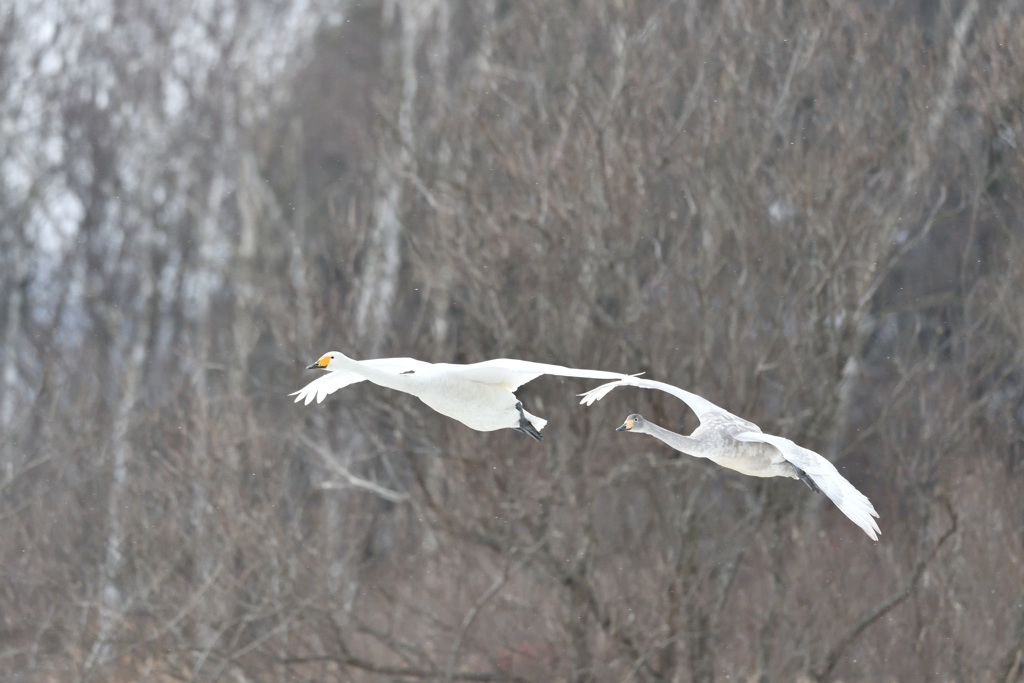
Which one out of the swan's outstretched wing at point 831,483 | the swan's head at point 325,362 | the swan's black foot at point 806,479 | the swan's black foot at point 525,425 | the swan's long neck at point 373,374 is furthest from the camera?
the swan's black foot at point 525,425

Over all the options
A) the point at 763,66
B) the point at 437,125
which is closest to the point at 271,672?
the point at 437,125

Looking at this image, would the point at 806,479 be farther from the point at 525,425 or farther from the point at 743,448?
the point at 525,425

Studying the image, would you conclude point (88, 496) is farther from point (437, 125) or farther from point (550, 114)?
point (550, 114)

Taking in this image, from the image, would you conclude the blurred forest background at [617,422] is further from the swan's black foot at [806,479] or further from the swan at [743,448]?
the swan's black foot at [806,479]

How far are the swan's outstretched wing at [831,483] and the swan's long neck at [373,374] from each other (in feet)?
4.41

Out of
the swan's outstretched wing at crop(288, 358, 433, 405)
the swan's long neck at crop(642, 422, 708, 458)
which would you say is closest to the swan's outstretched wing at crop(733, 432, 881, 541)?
the swan's long neck at crop(642, 422, 708, 458)

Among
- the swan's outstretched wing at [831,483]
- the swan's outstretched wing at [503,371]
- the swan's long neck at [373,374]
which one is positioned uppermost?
the swan's outstretched wing at [503,371]

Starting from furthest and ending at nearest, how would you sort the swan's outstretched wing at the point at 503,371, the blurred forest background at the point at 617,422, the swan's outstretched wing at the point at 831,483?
the blurred forest background at the point at 617,422
the swan's outstretched wing at the point at 503,371
the swan's outstretched wing at the point at 831,483

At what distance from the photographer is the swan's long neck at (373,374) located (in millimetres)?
5285

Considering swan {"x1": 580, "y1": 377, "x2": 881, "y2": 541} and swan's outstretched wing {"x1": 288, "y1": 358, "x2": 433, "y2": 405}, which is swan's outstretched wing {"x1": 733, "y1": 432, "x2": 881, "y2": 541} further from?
swan's outstretched wing {"x1": 288, "y1": 358, "x2": 433, "y2": 405}

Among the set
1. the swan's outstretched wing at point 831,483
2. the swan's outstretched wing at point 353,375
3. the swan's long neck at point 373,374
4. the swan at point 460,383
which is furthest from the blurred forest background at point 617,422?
the swan's outstretched wing at point 831,483

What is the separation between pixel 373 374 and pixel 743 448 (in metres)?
1.46

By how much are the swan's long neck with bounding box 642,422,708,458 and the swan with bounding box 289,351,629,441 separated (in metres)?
0.39

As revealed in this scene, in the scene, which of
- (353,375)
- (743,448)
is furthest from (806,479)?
(353,375)
